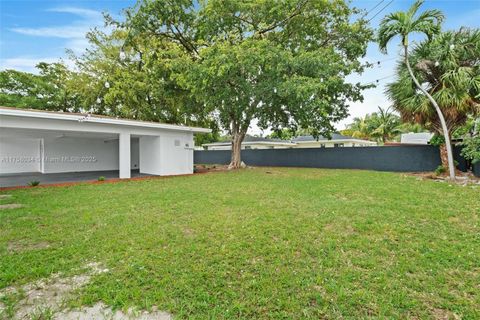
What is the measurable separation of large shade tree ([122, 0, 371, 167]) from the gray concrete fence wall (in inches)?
75.9

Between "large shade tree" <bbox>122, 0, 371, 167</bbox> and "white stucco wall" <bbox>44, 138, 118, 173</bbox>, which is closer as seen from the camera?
"large shade tree" <bbox>122, 0, 371, 167</bbox>

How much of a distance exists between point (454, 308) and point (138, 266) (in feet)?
10.4

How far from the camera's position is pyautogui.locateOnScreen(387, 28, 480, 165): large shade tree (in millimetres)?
8242

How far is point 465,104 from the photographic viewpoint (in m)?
8.25

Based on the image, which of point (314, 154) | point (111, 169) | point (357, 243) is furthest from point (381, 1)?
point (111, 169)

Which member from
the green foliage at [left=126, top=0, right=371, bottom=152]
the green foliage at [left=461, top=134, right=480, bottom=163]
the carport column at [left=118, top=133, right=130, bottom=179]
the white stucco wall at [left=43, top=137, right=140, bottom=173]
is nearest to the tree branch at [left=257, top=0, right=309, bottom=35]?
the green foliage at [left=126, top=0, right=371, bottom=152]

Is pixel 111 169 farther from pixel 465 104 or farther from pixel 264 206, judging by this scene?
pixel 465 104

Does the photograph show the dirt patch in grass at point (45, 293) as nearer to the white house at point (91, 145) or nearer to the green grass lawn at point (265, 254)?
the green grass lawn at point (265, 254)

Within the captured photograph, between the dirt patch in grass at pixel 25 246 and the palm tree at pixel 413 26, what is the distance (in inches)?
428

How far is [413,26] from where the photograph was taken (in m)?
8.08

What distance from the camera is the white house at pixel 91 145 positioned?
9359 mm

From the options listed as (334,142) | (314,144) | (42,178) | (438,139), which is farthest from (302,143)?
(42,178)

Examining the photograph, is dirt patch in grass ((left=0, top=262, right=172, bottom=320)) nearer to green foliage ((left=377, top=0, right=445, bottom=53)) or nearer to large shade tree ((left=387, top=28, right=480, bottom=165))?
green foliage ((left=377, top=0, right=445, bottom=53))

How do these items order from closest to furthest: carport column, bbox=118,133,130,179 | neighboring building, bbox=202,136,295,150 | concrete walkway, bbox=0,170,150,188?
concrete walkway, bbox=0,170,150,188, carport column, bbox=118,133,130,179, neighboring building, bbox=202,136,295,150
